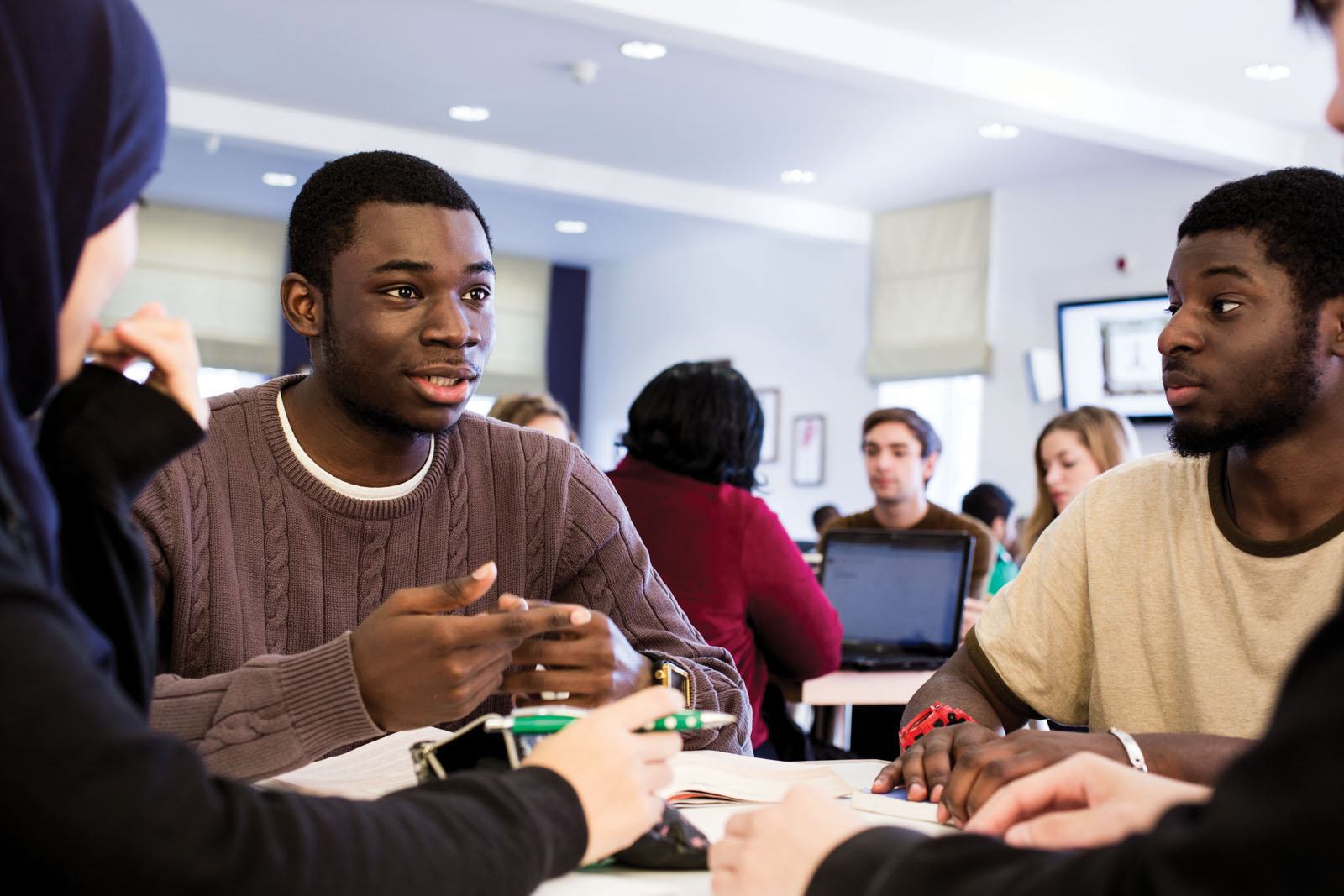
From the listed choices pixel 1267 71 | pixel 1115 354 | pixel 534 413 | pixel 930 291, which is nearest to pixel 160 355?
pixel 534 413

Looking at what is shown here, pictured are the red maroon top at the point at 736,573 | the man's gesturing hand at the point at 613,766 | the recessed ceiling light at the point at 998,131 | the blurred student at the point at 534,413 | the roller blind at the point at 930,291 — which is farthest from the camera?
the roller blind at the point at 930,291

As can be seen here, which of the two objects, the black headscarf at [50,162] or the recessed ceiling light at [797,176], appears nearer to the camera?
the black headscarf at [50,162]

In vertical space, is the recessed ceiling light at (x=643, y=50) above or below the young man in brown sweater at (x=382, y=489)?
above

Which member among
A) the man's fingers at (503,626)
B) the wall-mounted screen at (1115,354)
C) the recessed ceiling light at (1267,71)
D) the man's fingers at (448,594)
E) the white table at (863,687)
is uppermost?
the recessed ceiling light at (1267,71)

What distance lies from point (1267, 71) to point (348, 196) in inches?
215

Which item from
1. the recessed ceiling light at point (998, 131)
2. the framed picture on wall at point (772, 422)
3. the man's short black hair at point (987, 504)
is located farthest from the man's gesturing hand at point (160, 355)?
the framed picture on wall at point (772, 422)

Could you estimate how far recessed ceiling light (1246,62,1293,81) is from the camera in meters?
5.64

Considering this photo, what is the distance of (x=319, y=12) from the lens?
216 inches

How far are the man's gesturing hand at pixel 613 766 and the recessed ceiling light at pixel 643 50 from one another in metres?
5.15

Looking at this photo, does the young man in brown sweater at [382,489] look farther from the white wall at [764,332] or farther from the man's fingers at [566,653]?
the white wall at [764,332]

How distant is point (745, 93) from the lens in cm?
634

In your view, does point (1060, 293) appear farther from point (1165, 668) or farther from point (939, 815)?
point (939, 815)

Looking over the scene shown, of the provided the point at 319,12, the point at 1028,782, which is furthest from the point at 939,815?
the point at 319,12

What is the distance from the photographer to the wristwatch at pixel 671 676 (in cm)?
141
